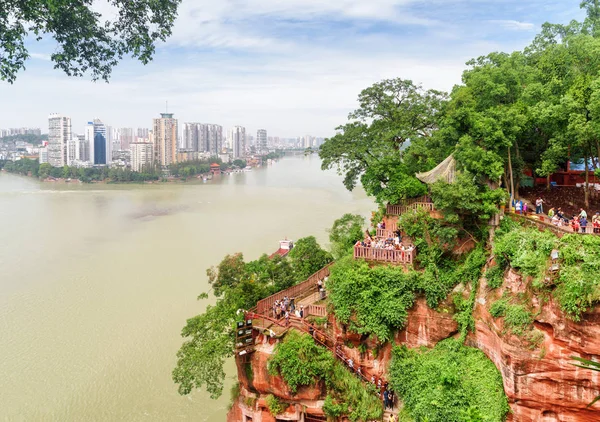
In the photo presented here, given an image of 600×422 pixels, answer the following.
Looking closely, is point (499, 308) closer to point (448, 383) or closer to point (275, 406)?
point (448, 383)

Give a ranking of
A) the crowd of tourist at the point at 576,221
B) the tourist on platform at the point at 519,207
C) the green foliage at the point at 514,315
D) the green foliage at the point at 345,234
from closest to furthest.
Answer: the green foliage at the point at 514,315, the crowd of tourist at the point at 576,221, the tourist on platform at the point at 519,207, the green foliage at the point at 345,234

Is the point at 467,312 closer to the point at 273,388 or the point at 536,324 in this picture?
the point at 536,324

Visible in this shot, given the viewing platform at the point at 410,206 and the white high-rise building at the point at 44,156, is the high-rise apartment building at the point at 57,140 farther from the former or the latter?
the viewing platform at the point at 410,206

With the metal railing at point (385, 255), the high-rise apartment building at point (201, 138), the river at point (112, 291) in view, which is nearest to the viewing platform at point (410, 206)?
the metal railing at point (385, 255)

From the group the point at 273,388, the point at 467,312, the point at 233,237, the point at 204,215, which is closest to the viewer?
the point at 467,312

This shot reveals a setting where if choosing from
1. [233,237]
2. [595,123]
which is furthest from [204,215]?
[595,123]

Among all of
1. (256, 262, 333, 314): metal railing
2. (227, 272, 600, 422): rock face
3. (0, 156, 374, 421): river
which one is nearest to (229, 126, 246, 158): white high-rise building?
(0, 156, 374, 421): river

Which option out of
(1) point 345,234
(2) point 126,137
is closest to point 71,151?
(2) point 126,137
